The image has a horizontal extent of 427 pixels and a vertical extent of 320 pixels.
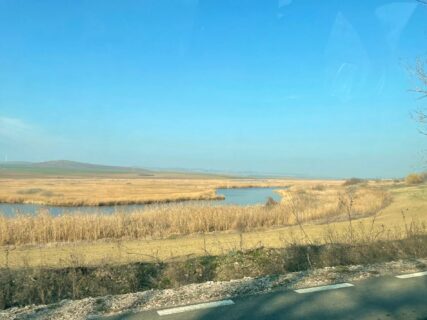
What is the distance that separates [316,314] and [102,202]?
2172 inches

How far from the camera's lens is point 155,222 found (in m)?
25.7

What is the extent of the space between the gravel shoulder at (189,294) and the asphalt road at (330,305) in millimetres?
351

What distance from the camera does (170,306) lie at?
19.7ft

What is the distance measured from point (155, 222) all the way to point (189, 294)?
63.3ft

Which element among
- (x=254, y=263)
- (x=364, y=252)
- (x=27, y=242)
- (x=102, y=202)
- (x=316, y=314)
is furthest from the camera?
(x=102, y=202)

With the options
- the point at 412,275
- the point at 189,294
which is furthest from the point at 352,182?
the point at 189,294

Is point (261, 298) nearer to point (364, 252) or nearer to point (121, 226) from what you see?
point (364, 252)

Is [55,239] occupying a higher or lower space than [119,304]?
lower

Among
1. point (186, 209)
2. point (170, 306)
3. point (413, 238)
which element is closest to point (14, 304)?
point (170, 306)

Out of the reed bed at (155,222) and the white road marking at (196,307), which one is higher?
A: the white road marking at (196,307)

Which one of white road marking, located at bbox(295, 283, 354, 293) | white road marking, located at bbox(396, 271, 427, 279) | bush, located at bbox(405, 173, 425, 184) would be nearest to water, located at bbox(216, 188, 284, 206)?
bush, located at bbox(405, 173, 425, 184)

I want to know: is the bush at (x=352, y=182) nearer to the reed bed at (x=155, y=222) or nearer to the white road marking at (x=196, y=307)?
the reed bed at (x=155, y=222)

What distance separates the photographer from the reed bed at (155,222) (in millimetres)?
22469

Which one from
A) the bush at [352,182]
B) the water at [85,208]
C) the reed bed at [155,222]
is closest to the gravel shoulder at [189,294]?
the reed bed at [155,222]
